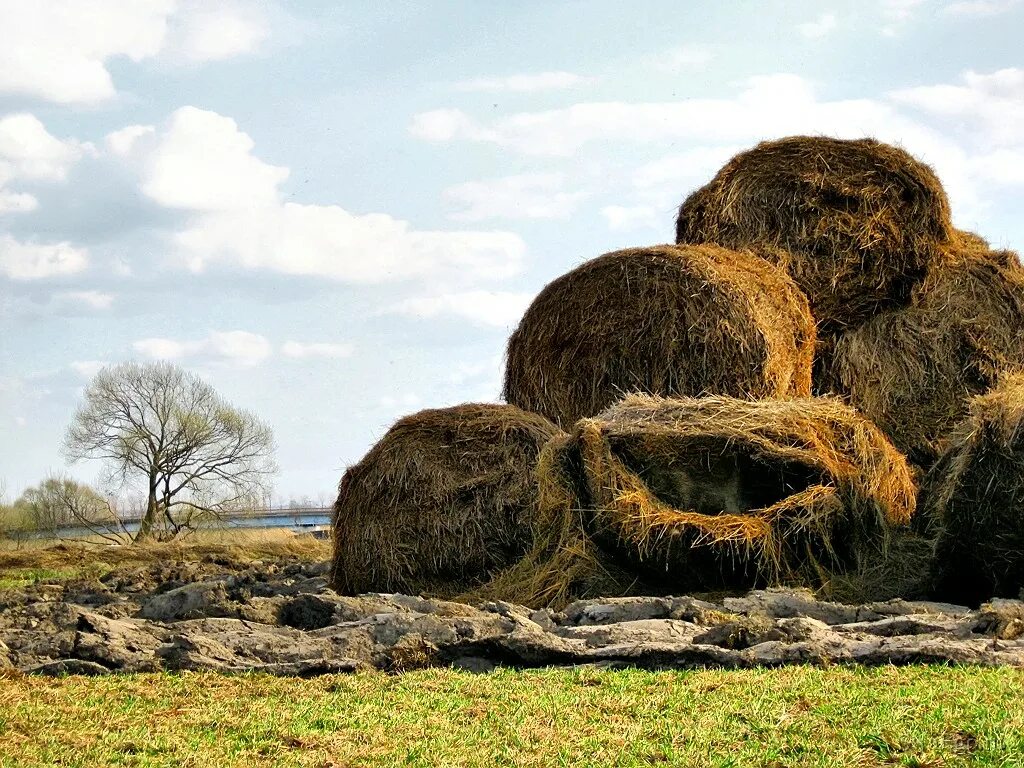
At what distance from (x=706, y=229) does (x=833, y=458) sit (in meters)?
4.33

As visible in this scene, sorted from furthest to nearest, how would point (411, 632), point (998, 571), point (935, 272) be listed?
1. point (935, 272)
2. point (998, 571)
3. point (411, 632)

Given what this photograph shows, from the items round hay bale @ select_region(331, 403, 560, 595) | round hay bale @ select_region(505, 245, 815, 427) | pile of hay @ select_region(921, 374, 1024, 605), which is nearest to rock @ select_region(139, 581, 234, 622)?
round hay bale @ select_region(331, 403, 560, 595)

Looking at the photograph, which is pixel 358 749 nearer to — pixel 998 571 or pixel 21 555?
pixel 998 571

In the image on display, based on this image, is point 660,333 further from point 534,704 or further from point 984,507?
point 534,704

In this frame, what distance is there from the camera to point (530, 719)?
6000 mm

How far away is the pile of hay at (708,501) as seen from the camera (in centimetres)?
1023

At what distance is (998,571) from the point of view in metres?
9.77

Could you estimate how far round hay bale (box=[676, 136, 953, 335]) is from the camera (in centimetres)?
1355

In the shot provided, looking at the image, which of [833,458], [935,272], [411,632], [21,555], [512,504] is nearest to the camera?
[411,632]

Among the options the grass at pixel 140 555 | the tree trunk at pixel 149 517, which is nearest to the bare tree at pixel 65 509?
the tree trunk at pixel 149 517

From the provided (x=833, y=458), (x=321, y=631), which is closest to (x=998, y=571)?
(x=833, y=458)

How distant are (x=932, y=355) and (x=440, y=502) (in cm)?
544

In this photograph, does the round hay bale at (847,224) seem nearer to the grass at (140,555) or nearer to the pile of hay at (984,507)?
the pile of hay at (984,507)

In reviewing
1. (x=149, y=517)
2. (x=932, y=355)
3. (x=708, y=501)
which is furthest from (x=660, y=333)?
(x=149, y=517)
